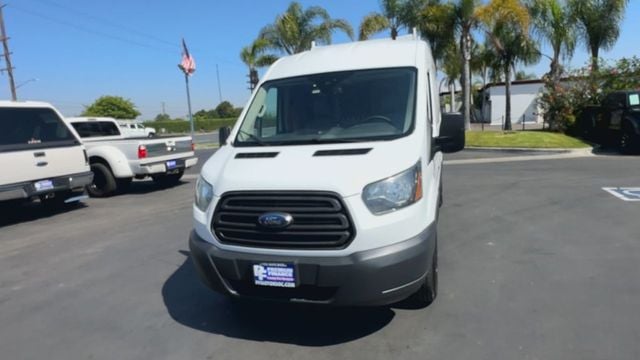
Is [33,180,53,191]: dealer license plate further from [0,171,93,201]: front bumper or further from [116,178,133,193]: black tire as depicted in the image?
[116,178,133,193]: black tire

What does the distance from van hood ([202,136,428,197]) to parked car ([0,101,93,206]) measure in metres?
5.59

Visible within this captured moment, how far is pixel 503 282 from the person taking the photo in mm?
4477

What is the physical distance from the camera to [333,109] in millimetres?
4324

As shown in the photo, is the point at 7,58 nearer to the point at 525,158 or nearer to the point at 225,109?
the point at 525,158

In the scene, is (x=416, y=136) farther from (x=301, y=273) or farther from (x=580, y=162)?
(x=580, y=162)

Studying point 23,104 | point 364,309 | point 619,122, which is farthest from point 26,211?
point 619,122

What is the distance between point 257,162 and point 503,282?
2692 millimetres

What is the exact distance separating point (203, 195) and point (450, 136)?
2.35 m

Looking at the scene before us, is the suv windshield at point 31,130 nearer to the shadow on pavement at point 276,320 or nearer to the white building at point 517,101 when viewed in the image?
the shadow on pavement at point 276,320

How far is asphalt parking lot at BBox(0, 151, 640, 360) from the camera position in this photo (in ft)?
11.3

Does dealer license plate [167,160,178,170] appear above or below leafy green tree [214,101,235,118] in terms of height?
below

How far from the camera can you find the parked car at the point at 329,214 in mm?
3150

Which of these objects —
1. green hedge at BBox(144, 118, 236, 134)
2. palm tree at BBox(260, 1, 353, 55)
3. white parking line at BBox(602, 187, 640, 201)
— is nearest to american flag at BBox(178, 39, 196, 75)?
palm tree at BBox(260, 1, 353, 55)

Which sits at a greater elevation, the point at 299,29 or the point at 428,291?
the point at 299,29
